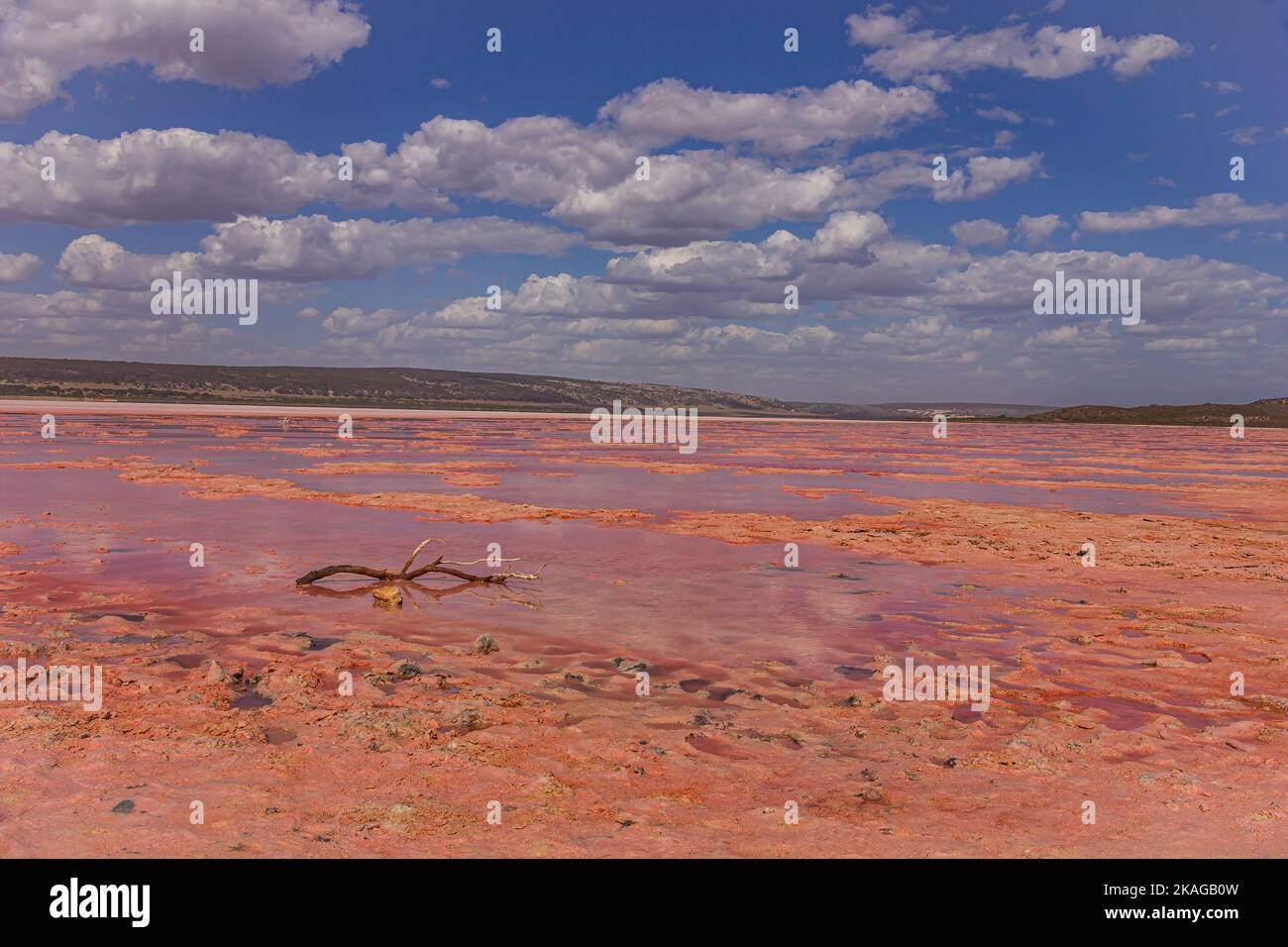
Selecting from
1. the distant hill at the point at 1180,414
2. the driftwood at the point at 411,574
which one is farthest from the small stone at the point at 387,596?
the distant hill at the point at 1180,414

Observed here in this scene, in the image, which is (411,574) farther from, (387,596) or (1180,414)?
(1180,414)

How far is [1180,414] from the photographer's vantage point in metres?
155

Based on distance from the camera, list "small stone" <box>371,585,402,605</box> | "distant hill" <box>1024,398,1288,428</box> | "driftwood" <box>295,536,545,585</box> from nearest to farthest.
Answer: "small stone" <box>371,585,402,605</box>
"driftwood" <box>295,536,545,585</box>
"distant hill" <box>1024,398,1288,428</box>

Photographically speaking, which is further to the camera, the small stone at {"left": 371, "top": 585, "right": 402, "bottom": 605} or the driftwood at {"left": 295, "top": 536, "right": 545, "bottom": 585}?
the driftwood at {"left": 295, "top": 536, "right": 545, "bottom": 585}

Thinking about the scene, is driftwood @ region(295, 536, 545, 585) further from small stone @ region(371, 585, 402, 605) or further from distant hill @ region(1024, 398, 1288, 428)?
distant hill @ region(1024, 398, 1288, 428)

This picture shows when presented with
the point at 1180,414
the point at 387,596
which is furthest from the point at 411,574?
the point at 1180,414

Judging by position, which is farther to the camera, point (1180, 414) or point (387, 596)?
point (1180, 414)

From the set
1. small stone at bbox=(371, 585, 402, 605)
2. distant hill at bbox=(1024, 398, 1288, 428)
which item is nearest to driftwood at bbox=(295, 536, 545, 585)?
small stone at bbox=(371, 585, 402, 605)

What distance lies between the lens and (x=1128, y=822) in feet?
18.3

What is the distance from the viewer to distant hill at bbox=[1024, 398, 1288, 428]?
472ft

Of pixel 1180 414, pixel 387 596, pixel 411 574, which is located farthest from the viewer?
pixel 1180 414

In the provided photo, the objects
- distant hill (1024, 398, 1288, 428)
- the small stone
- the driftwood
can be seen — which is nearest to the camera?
the small stone
